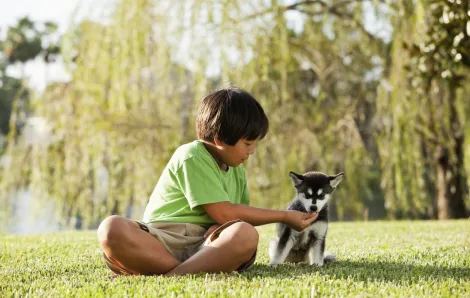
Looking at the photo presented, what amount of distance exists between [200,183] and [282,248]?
73 cm

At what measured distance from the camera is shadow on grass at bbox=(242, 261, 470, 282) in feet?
10.2

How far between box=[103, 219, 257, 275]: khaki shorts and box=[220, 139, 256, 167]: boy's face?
40cm

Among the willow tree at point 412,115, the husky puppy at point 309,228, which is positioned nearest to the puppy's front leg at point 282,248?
the husky puppy at point 309,228

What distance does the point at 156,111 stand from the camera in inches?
357

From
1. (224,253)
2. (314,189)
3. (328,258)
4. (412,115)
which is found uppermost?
(412,115)

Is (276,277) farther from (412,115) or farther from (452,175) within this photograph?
(452,175)

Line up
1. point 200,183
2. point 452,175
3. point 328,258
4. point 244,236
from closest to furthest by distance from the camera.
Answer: point 244,236 → point 200,183 → point 328,258 → point 452,175

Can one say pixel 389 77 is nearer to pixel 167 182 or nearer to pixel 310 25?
pixel 310 25

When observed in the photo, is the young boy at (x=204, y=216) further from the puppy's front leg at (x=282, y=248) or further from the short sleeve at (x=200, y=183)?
the puppy's front leg at (x=282, y=248)

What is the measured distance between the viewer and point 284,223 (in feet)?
11.4

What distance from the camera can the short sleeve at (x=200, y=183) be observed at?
335 cm

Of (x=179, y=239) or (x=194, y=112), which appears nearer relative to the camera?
(x=179, y=239)

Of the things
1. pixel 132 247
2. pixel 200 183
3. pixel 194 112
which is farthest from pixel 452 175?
pixel 132 247

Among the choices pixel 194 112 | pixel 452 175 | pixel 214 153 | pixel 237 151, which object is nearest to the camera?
pixel 237 151
